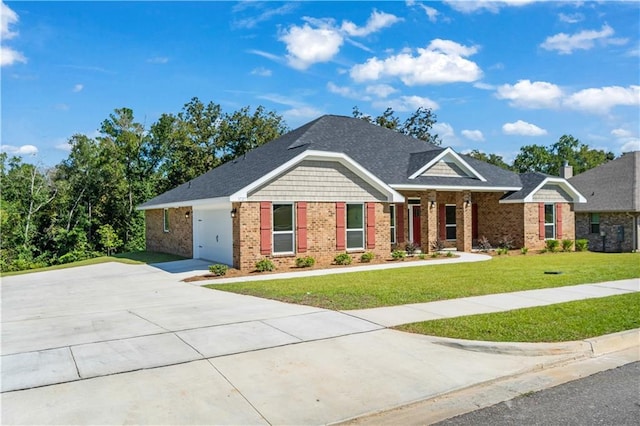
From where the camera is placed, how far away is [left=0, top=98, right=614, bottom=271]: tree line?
34.3 metres

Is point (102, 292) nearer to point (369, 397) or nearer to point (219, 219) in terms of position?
point (219, 219)

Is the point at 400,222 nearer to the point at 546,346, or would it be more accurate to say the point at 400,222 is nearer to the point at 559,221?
the point at 559,221

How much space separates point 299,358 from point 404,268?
35.5 feet

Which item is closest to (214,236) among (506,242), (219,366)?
(219,366)

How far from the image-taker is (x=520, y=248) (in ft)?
78.9

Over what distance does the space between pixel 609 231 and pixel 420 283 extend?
2122 centimetres

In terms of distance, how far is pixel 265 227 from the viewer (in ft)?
55.7

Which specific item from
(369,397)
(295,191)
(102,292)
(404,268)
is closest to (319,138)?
(295,191)

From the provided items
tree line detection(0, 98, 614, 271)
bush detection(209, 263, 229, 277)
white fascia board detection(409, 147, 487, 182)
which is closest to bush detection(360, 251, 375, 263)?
white fascia board detection(409, 147, 487, 182)

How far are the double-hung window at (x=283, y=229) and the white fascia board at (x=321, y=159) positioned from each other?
1234 mm

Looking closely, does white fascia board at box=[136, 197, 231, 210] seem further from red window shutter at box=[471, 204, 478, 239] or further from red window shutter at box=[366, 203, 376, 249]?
red window shutter at box=[471, 204, 478, 239]

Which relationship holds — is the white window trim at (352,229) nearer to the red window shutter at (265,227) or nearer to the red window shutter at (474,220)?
the red window shutter at (265,227)

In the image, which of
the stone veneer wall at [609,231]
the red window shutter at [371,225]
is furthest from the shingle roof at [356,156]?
the stone veneer wall at [609,231]

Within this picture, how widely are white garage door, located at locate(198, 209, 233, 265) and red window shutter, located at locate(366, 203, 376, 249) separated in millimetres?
5443
